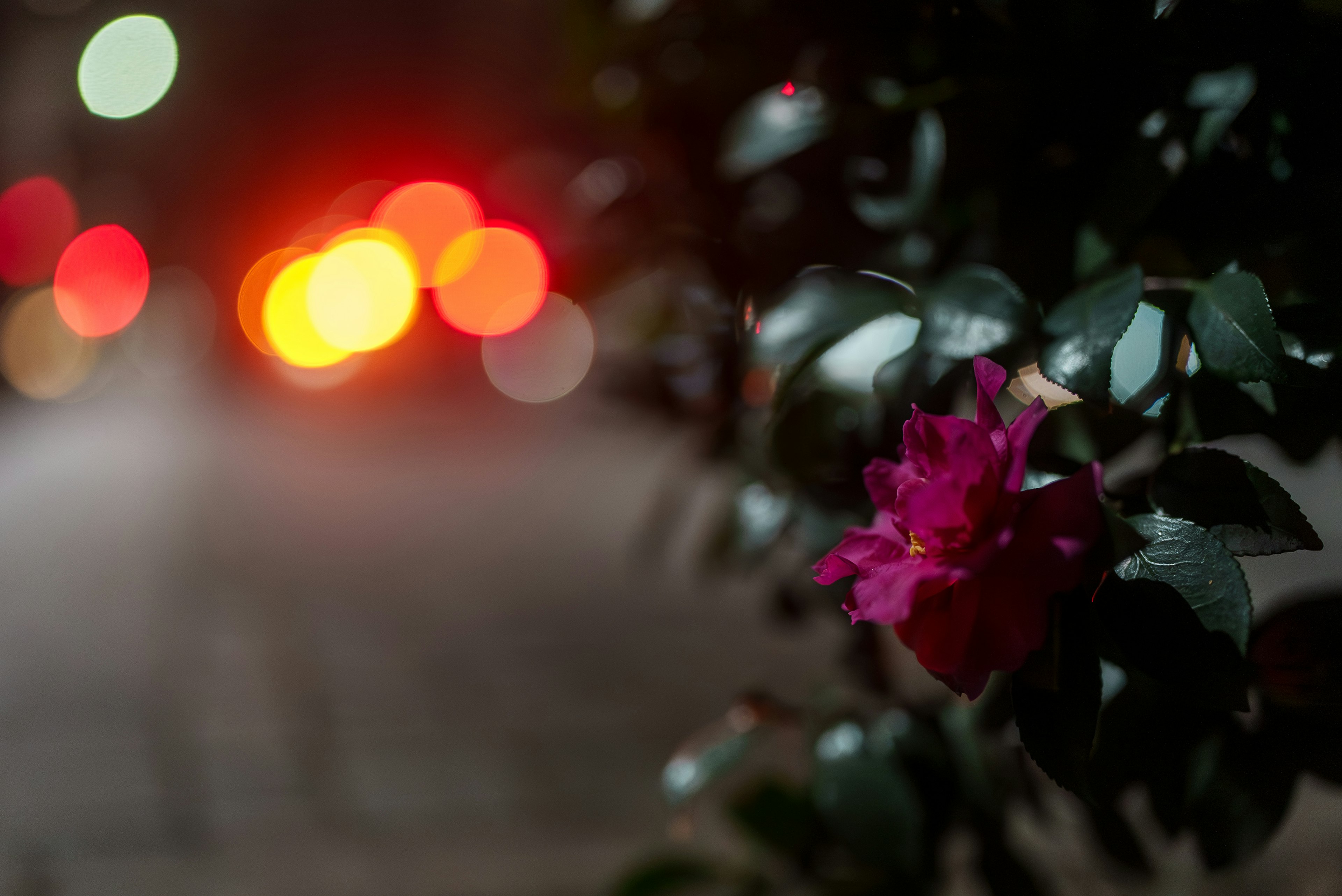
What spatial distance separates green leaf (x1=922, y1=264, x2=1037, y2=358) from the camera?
0.32m

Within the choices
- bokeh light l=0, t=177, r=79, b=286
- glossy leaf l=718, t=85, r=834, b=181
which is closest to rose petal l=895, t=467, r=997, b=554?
glossy leaf l=718, t=85, r=834, b=181

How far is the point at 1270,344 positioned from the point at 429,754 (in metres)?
1.28

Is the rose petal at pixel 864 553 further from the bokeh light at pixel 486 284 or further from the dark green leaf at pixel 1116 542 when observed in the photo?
the bokeh light at pixel 486 284

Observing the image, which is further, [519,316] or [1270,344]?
[519,316]

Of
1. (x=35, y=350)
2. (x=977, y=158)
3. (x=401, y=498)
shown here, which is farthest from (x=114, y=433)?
(x=977, y=158)

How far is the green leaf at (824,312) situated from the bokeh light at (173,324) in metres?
4.60

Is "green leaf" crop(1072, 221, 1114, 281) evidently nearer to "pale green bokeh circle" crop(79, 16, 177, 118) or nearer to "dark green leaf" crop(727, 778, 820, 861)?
"dark green leaf" crop(727, 778, 820, 861)

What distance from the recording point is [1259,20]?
298mm

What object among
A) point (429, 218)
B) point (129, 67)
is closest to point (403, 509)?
point (129, 67)

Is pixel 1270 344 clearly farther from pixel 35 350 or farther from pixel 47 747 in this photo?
pixel 35 350

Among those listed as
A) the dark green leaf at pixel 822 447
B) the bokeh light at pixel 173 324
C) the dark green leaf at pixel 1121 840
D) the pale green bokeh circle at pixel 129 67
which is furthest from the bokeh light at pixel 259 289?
the dark green leaf at pixel 1121 840

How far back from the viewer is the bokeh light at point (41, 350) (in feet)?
12.0

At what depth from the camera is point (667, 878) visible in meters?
0.54

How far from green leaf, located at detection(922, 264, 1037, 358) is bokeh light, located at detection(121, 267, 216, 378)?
15.3 ft
